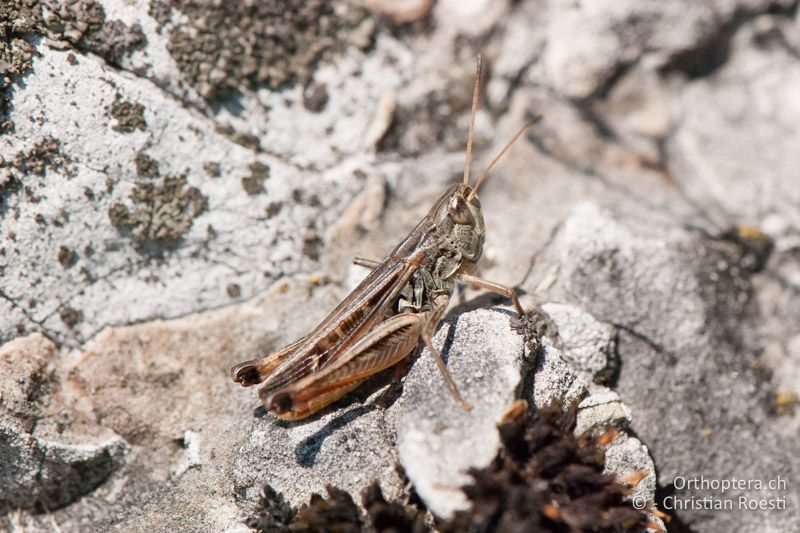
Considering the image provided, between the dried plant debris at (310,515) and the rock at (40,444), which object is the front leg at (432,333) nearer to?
the dried plant debris at (310,515)

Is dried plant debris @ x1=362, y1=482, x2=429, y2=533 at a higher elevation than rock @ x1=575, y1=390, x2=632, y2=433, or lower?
lower

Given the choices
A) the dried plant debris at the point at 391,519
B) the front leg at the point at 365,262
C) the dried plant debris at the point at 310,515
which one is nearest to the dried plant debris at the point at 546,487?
the dried plant debris at the point at 391,519

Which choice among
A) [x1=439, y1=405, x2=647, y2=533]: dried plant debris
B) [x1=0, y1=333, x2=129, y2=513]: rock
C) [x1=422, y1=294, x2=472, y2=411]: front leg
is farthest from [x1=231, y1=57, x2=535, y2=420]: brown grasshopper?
[x1=0, y1=333, x2=129, y2=513]: rock

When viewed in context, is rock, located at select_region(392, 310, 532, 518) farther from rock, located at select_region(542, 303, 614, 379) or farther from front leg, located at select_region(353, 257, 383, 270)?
front leg, located at select_region(353, 257, 383, 270)

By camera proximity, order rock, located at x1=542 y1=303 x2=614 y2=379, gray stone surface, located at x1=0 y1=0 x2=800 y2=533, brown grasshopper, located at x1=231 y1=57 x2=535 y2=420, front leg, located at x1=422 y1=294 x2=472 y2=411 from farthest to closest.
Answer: rock, located at x1=542 y1=303 x2=614 y2=379 < gray stone surface, located at x1=0 y1=0 x2=800 y2=533 < brown grasshopper, located at x1=231 y1=57 x2=535 y2=420 < front leg, located at x1=422 y1=294 x2=472 y2=411

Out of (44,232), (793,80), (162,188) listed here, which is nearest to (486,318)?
(162,188)

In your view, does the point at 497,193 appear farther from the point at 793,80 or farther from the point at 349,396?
the point at 793,80
